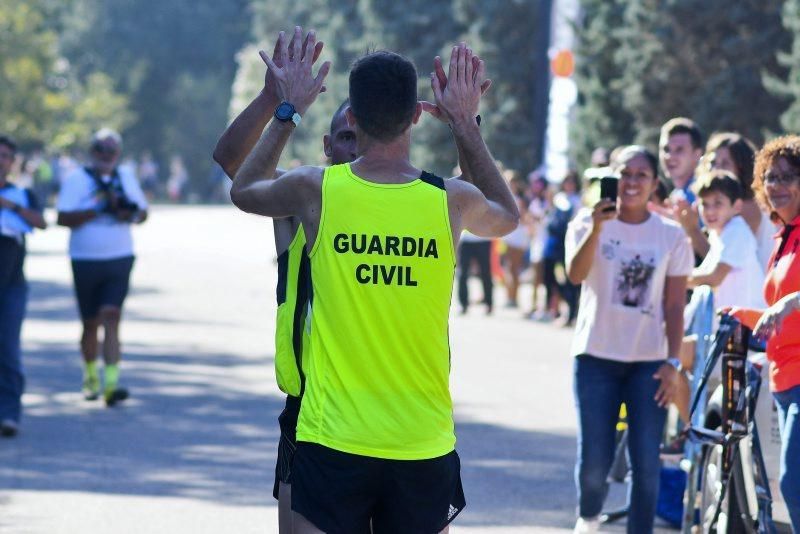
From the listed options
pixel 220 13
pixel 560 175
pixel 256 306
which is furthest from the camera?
pixel 220 13

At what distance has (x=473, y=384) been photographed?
14.9 meters

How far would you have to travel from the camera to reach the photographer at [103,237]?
42.0 ft

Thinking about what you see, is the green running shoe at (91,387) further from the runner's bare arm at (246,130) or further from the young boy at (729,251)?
the runner's bare arm at (246,130)

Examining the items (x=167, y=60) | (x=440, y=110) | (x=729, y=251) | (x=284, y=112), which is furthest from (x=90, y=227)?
(x=167, y=60)

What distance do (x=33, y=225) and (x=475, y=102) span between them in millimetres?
7625

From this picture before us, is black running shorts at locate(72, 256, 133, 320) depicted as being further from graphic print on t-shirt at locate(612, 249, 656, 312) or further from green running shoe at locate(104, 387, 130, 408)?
graphic print on t-shirt at locate(612, 249, 656, 312)

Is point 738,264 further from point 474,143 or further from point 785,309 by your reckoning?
point 474,143

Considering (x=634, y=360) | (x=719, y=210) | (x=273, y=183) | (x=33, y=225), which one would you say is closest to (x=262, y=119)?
(x=273, y=183)

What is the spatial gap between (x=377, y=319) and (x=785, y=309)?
212cm

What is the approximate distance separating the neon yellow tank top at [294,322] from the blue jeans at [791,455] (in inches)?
88.2

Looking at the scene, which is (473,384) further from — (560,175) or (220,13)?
(220,13)

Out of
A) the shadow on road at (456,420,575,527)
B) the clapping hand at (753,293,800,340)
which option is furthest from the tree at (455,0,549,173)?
the clapping hand at (753,293,800,340)

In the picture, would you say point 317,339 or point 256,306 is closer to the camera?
point 317,339

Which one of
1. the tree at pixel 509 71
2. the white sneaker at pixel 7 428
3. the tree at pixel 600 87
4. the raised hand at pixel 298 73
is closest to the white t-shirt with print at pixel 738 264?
the raised hand at pixel 298 73
